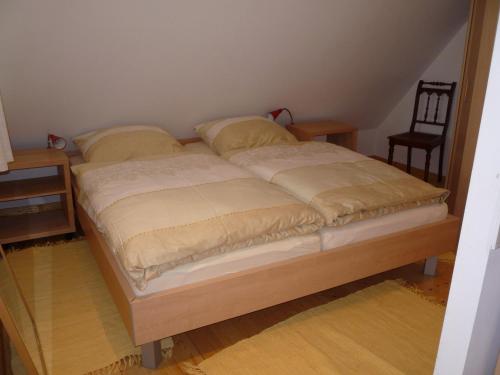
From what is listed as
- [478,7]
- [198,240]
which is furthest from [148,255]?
[478,7]

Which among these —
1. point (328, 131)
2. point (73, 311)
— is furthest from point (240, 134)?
point (73, 311)

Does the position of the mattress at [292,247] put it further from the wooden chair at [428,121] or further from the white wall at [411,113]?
the white wall at [411,113]

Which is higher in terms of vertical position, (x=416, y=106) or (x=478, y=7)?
(x=478, y=7)

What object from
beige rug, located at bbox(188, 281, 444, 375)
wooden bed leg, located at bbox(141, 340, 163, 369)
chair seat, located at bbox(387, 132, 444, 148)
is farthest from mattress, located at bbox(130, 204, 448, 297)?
chair seat, located at bbox(387, 132, 444, 148)

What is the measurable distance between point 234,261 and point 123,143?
1.43 meters

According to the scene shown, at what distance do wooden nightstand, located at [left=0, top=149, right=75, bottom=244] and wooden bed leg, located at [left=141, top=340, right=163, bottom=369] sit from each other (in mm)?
1324

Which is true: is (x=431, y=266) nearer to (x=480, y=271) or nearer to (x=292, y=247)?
(x=292, y=247)

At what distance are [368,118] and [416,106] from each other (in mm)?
586

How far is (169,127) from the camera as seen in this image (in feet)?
11.3

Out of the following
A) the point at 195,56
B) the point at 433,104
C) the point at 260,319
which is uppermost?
the point at 195,56

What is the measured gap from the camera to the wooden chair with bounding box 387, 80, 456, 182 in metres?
3.84

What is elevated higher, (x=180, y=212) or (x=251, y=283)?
(x=180, y=212)

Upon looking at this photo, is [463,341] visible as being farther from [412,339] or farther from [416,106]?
[416,106]

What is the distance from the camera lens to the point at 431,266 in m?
2.52
